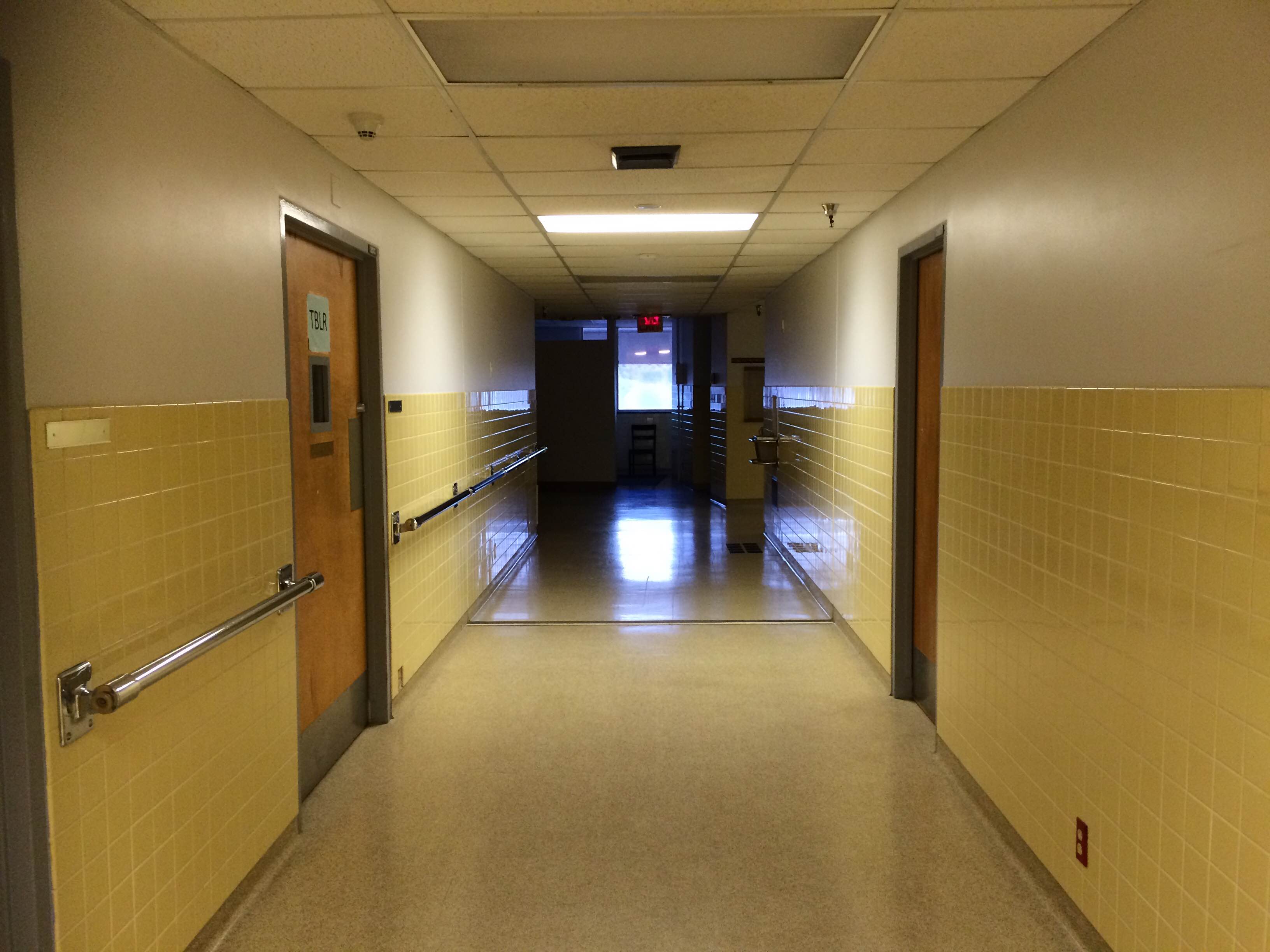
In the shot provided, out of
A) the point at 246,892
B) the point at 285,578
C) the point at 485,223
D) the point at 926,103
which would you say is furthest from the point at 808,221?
the point at 246,892

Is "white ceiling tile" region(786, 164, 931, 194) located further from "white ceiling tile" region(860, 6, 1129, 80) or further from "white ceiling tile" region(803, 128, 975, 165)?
"white ceiling tile" region(860, 6, 1129, 80)

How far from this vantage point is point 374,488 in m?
4.58

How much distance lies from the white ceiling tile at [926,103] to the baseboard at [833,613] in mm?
2887

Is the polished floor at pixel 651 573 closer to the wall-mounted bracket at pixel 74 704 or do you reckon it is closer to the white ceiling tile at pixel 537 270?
the white ceiling tile at pixel 537 270

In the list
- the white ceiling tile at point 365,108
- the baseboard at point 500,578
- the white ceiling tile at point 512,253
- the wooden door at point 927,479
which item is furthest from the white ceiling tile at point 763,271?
the white ceiling tile at point 365,108

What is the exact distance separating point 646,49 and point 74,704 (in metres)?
2.35

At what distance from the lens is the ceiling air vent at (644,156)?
3.86 metres

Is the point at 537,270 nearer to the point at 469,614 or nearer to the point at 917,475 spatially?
the point at 469,614

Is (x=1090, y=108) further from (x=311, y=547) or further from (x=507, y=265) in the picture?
(x=507, y=265)

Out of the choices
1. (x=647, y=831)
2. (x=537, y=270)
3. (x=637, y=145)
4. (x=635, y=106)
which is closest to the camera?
(x=635, y=106)

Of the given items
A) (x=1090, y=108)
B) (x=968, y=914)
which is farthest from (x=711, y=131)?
(x=968, y=914)

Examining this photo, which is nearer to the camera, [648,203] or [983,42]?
[983,42]

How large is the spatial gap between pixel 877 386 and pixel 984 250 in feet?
5.73

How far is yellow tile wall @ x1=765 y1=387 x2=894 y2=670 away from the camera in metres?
5.28
